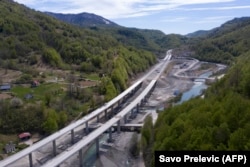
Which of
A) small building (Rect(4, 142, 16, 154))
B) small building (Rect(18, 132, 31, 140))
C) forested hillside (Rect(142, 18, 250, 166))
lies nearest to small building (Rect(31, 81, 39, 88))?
small building (Rect(18, 132, 31, 140))

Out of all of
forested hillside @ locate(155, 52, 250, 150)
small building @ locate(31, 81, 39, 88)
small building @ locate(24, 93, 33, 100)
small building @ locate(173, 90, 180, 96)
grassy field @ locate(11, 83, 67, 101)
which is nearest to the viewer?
forested hillside @ locate(155, 52, 250, 150)

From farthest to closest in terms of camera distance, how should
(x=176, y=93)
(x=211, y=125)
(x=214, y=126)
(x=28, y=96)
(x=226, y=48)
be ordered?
(x=226, y=48) → (x=176, y=93) → (x=28, y=96) → (x=211, y=125) → (x=214, y=126)

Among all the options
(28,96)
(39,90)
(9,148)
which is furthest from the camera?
(39,90)

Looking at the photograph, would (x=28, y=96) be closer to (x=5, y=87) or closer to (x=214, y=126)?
(x=5, y=87)

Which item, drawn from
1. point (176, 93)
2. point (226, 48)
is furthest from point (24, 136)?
point (226, 48)

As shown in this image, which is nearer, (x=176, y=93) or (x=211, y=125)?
(x=211, y=125)

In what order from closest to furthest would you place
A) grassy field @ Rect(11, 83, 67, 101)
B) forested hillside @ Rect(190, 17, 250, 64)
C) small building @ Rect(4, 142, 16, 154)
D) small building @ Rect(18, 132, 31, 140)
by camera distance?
small building @ Rect(4, 142, 16, 154) → small building @ Rect(18, 132, 31, 140) → grassy field @ Rect(11, 83, 67, 101) → forested hillside @ Rect(190, 17, 250, 64)

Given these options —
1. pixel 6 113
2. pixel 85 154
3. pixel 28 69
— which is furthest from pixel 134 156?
pixel 28 69

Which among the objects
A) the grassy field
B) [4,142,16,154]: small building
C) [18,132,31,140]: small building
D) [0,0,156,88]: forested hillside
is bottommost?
[4,142,16,154]: small building

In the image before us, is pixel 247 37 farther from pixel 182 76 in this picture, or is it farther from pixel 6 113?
pixel 6 113

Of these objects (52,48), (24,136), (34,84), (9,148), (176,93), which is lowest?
(9,148)

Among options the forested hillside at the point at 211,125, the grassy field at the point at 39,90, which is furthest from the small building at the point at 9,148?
the forested hillside at the point at 211,125

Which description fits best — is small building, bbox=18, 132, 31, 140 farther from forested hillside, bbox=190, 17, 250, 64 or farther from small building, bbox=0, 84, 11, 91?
forested hillside, bbox=190, 17, 250, 64
